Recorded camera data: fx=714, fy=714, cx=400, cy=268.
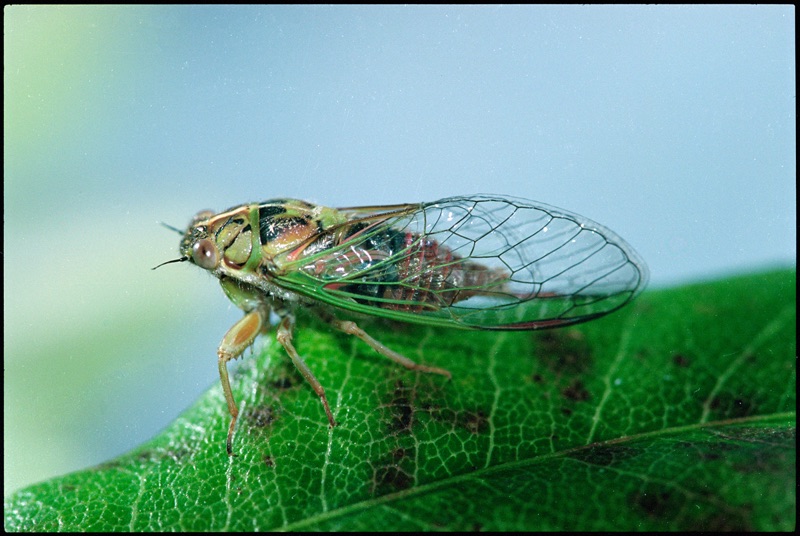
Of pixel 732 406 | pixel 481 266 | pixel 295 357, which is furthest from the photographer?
pixel 481 266

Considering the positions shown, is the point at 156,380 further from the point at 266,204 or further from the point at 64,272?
the point at 64,272

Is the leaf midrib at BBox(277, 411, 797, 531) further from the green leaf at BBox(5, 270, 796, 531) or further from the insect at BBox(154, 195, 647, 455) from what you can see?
the insect at BBox(154, 195, 647, 455)

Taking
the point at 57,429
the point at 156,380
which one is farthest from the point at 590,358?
the point at 57,429

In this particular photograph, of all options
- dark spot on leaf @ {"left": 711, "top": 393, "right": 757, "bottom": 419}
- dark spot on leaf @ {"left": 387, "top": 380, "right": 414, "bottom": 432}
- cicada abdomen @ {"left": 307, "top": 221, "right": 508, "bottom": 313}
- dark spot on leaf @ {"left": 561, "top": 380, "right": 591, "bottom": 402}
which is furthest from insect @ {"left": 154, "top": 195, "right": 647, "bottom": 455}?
dark spot on leaf @ {"left": 711, "top": 393, "right": 757, "bottom": 419}

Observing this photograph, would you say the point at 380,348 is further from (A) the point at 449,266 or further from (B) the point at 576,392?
(B) the point at 576,392

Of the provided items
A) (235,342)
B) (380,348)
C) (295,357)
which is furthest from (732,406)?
(235,342)

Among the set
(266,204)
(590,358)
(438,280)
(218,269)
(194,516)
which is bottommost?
(194,516)

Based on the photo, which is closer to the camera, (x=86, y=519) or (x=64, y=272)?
(x=86, y=519)

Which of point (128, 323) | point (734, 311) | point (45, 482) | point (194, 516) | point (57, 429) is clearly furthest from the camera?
point (128, 323)
